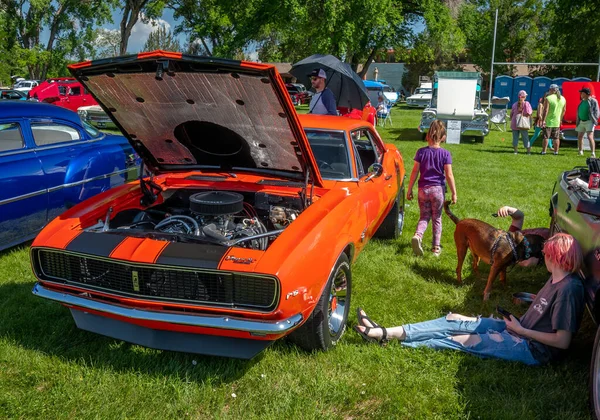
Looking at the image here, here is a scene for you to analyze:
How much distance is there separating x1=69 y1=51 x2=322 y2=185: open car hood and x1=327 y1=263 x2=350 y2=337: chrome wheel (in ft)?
2.46

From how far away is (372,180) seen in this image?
4.75 meters

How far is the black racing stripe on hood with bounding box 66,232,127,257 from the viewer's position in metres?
3.12

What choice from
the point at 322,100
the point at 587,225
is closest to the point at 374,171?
the point at 587,225

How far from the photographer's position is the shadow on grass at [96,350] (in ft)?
10.9

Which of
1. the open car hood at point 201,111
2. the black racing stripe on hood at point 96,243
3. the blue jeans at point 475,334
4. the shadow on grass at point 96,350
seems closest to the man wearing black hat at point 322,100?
the open car hood at point 201,111

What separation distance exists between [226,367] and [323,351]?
0.65 meters

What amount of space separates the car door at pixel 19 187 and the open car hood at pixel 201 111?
4.95 feet

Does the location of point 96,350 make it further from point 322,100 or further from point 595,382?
point 322,100

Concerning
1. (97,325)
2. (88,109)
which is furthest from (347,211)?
(88,109)

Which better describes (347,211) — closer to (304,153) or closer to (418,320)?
(304,153)

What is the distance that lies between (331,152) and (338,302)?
148 cm

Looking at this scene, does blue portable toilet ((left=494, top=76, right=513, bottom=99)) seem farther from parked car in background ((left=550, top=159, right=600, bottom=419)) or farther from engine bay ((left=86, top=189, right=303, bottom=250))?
engine bay ((left=86, top=189, right=303, bottom=250))

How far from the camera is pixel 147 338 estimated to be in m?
3.19

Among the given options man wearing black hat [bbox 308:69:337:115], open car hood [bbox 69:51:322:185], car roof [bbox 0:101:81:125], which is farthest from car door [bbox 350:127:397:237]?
car roof [bbox 0:101:81:125]
